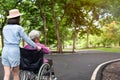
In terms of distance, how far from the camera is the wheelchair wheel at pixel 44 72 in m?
9.35

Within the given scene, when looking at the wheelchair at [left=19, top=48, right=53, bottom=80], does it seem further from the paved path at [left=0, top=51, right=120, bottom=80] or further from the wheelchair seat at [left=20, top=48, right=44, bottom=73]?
the paved path at [left=0, top=51, right=120, bottom=80]

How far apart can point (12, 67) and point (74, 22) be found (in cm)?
4308

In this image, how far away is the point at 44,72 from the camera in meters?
9.56

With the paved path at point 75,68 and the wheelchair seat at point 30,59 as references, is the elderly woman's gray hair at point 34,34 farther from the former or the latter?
the paved path at point 75,68

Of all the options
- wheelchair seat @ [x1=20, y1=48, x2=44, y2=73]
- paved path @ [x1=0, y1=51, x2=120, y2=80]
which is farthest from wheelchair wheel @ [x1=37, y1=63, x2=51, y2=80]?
paved path @ [x1=0, y1=51, x2=120, y2=80]

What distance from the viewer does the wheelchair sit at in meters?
9.19

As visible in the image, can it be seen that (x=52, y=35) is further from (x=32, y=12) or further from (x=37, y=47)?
(x=37, y=47)

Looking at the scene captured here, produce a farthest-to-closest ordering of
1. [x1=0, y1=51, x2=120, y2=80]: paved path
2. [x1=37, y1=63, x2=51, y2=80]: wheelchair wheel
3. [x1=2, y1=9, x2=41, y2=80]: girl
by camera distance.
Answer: [x1=0, y1=51, x2=120, y2=80]: paved path < [x1=37, y1=63, x2=51, y2=80]: wheelchair wheel < [x1=2, y1=9, x2=41, y2=80]: girl

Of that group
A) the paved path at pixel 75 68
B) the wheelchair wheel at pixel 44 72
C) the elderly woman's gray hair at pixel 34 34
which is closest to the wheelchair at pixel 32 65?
the wheelchair wheel at pixel 44 72

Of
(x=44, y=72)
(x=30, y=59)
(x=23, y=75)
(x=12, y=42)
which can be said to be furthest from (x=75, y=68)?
(x=12, y=42)

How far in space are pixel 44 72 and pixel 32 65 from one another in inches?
17.1

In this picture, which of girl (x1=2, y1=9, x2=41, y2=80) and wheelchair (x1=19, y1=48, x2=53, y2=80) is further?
wheelchair (x1=19, y1=48, x2=53, y2=80)

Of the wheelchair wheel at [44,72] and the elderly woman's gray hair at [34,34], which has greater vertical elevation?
the elderly woman's gray hair at [34,34]

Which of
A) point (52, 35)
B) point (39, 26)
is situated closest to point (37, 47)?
point (39, 26)
